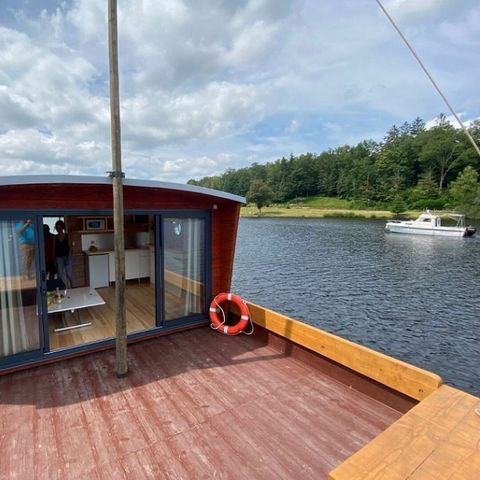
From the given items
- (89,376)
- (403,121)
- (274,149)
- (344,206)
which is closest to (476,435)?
(89,376)

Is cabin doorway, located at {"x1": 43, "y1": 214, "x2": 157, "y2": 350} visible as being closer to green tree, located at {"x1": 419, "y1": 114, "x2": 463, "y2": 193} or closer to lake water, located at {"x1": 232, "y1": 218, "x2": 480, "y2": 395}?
lake water, located at {"x1": 232, "y1": 218, "x2": 480, "y2": 395}

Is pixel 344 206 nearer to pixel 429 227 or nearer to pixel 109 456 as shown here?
pixel 429 227

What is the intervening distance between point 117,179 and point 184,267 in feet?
5.35

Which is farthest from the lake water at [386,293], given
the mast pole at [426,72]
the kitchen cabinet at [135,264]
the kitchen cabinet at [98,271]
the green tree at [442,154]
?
the green tree at [442,154]

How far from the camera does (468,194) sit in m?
35.2

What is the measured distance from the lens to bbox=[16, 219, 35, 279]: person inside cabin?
9.84 ft

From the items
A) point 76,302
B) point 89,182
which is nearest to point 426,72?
point 89,182

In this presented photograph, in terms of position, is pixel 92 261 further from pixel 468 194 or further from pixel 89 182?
pixel 468 194

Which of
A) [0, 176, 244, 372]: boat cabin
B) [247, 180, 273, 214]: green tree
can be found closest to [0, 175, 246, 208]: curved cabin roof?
[0, 176, 244, 372]: boat cabin

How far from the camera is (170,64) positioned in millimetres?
4625

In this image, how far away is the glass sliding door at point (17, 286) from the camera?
9.68 feet

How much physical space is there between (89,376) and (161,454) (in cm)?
133

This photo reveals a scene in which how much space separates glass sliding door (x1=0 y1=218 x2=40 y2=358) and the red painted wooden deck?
13.6 inches

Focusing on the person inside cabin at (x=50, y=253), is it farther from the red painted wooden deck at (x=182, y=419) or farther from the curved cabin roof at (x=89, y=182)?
the curved cabin roof at (x=89, y=182)
